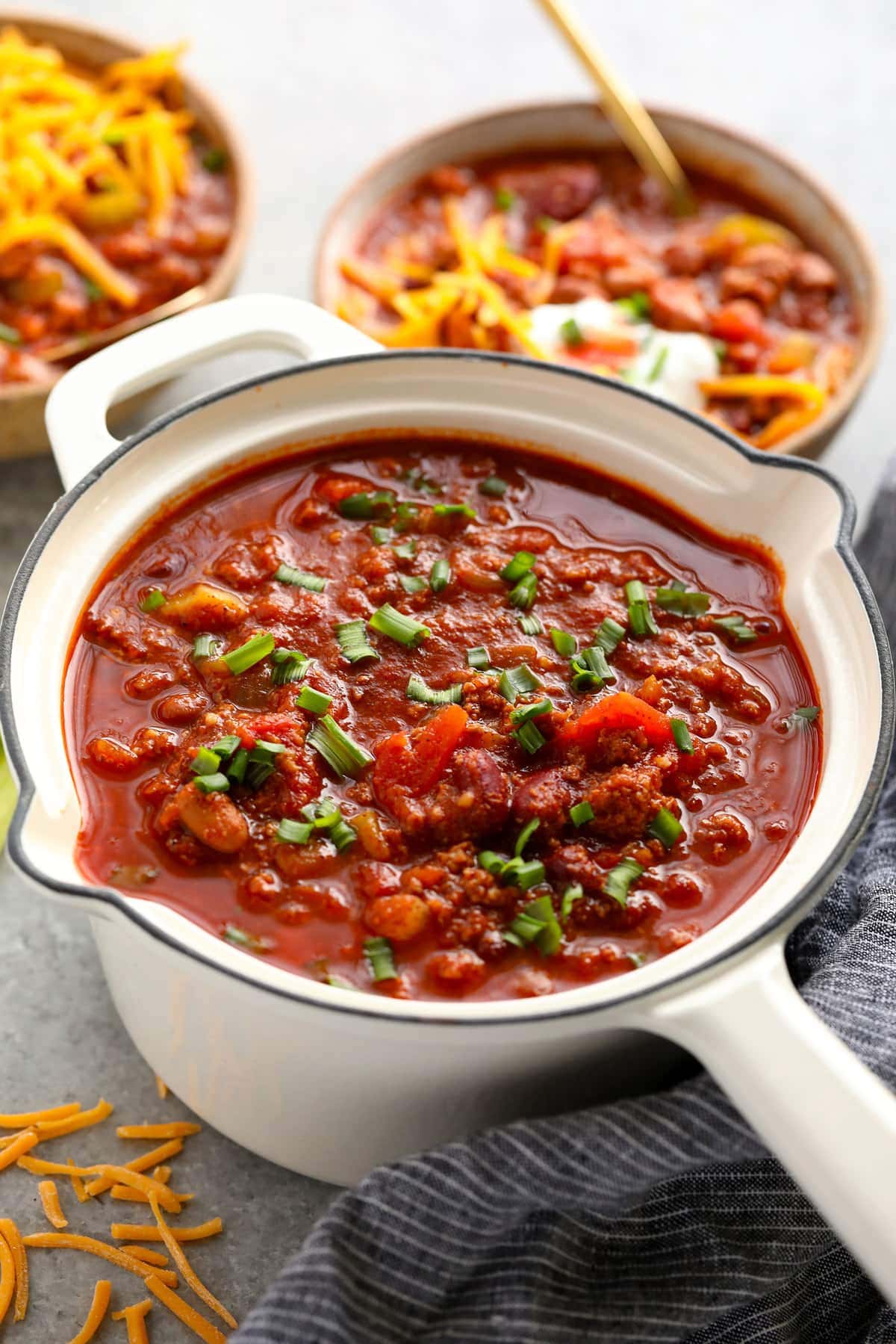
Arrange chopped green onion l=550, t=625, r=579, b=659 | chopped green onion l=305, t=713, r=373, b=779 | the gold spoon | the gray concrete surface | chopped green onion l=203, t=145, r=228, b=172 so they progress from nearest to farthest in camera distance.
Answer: chopped green onion l=305, t=713, r=373, b=779, chopped green onion l=550, t=625, r=579, b=659, the gold spoon, chopped green onion l=203, t=145, r=228, b=172, the gray concrete surface

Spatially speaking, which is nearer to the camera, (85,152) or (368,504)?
(368,504)

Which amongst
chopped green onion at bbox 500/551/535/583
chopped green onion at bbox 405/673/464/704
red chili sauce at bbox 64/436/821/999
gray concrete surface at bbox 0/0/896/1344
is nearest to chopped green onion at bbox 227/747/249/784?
red chili sauce at bbox 64/436/821/999

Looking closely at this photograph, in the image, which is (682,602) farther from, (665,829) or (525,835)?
(525,835)

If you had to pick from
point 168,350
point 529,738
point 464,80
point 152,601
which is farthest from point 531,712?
point 464,80

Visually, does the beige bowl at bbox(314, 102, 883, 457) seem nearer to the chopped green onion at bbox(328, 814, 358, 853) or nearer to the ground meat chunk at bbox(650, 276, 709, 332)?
the ground meat chunk at bbox(650, 276, 709, 332)

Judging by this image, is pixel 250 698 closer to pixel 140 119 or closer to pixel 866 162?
pixel 140 119

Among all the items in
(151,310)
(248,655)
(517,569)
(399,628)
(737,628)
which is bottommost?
(151,310)

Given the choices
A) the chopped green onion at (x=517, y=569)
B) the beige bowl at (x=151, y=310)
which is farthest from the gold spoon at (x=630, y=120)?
the chopped green onion at (x=517, y=569)

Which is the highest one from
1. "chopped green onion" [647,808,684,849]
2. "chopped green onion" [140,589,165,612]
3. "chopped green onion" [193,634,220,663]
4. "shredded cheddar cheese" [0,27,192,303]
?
"chopped green onion" [647,808,684,849]
